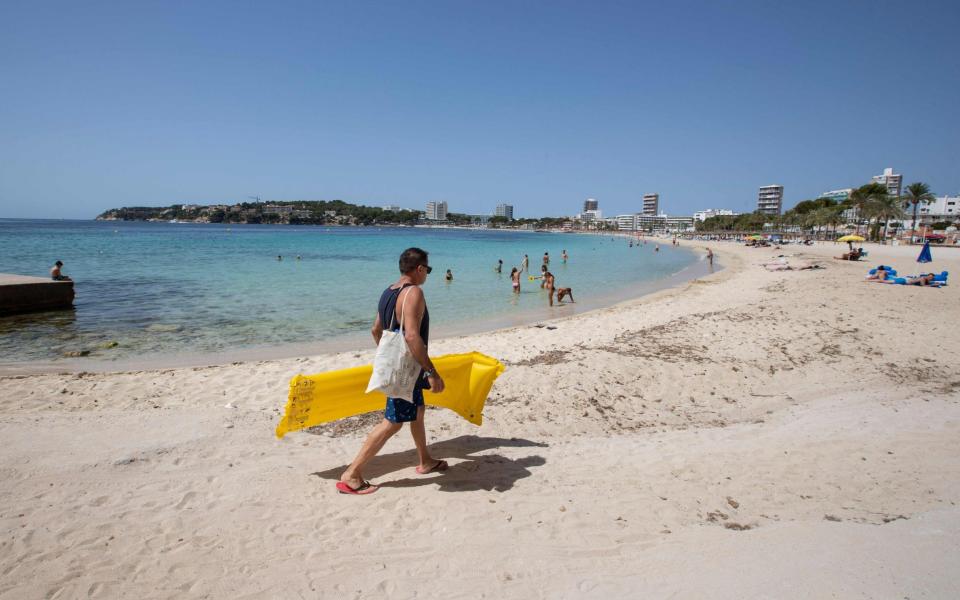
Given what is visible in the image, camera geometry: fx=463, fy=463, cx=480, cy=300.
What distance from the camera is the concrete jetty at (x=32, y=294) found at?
1259cm

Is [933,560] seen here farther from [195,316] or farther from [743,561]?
[195,316]

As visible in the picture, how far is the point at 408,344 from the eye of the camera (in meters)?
3.34

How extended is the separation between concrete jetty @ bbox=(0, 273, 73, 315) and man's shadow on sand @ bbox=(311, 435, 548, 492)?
1438 cm

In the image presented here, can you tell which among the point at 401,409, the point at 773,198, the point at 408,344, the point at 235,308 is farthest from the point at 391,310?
the point at 773,198

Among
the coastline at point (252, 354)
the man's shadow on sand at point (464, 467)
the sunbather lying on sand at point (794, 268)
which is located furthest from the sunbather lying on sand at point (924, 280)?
the man's shadow on sand at point (464, 467)

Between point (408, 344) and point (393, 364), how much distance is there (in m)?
0.19

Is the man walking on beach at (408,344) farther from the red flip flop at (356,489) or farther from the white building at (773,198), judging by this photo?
the white building at (773,198)

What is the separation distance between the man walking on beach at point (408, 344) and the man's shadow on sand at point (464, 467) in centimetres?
30

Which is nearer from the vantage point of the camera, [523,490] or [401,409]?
[401,409]

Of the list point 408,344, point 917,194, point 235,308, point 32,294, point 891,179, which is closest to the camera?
point 408,344

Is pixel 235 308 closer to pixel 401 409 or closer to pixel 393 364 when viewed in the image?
pixel 401 409

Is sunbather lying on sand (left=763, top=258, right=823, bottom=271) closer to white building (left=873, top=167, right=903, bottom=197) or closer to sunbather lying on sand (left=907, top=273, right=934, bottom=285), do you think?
sunbather lying on sand (left=907, top=273, right=934, bottom=285)

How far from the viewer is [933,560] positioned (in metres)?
2.88

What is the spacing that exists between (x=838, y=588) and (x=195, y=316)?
15.3 meters
